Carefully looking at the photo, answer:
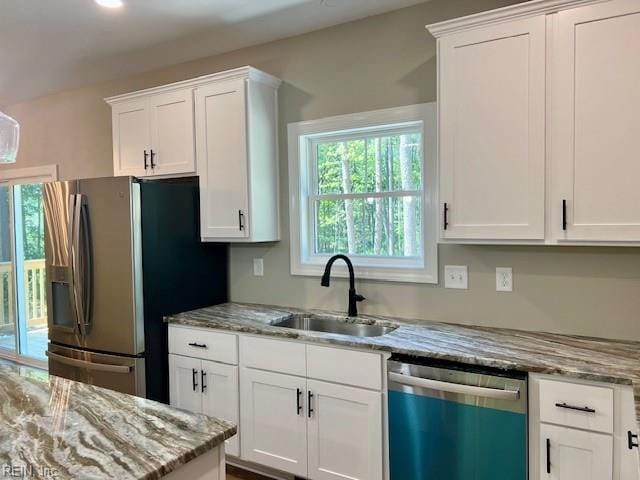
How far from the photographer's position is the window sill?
268 centimetres

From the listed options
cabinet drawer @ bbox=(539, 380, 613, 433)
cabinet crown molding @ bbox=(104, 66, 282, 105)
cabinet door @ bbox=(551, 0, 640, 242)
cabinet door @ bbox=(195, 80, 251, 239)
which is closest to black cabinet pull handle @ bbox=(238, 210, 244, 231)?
cabinet door @ bbox=(195, 80, 251, 239)

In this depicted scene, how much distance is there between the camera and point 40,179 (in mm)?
4590

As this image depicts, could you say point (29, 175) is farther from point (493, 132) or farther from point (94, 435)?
point (493, 132)

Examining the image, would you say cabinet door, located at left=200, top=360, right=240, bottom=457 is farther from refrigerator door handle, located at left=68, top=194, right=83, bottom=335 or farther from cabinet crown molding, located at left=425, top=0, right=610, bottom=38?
cabinet crown molding, located at left=425, top=0, right=610, bottom=38

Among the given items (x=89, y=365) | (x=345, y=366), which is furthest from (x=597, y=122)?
(x=89, y=365)

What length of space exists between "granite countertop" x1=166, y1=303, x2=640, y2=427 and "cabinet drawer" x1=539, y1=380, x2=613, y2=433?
54 mm

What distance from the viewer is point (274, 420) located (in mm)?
2527

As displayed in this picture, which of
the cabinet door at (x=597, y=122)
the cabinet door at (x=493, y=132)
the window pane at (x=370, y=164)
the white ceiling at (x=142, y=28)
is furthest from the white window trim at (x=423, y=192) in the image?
the cabinet door at (x=597, y=122)

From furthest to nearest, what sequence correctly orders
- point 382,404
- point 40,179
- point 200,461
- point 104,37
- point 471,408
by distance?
point 40,179
point 104,37
point 382,404
point 471,408
point 200,461

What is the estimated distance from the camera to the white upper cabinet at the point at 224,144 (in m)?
2.89

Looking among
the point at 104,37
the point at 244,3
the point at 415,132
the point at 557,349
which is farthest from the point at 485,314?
the point at 104,37

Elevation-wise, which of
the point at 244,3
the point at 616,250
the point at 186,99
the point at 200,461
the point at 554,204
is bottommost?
the point at 200,461

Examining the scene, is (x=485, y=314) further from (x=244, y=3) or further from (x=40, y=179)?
(x=40, y=179)

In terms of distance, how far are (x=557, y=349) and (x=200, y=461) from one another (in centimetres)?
156
